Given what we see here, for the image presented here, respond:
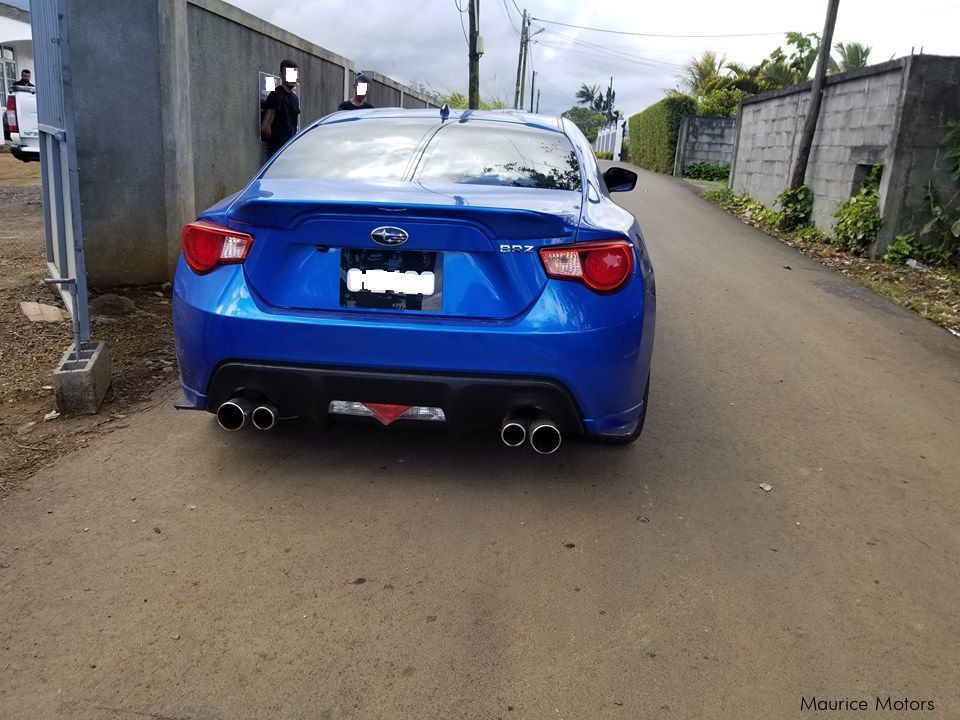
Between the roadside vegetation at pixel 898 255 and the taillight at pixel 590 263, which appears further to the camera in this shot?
the roadside vegetation at pixel 898 255

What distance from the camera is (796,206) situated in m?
13.1

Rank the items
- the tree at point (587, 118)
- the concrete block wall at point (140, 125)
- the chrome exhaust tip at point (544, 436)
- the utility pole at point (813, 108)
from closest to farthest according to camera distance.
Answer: the chrome exhaust tip at point (544, 436) → the concrete block wall at point (140, 125) → the utility pole at point (813, 108) → the tree at point (587, 118)

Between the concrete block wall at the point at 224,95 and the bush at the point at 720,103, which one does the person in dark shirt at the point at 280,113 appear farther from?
the bush at the point at 720,103

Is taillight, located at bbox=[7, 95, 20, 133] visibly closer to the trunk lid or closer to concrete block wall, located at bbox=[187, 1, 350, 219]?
concrete block wall, located at bbox=[187, 1, 350, 219]

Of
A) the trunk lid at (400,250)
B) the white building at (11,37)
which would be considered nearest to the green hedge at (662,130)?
the white building at (11,37)

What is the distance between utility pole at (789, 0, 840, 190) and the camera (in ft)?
42.2

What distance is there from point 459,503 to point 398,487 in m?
0.28

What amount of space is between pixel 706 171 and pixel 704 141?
1250 mm

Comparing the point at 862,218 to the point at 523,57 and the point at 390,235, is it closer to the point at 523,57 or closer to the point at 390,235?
the point at 390,235

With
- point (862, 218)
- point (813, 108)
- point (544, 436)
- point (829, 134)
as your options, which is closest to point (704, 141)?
point (813, 108)

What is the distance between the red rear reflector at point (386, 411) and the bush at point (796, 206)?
37.0 ft

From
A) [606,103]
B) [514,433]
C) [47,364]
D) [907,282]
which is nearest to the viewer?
[514,433]

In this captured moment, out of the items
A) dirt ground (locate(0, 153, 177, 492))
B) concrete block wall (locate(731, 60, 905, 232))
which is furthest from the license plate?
concrete block wall (locate(731, 60, 905, 232))

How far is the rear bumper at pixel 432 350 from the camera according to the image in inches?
124
